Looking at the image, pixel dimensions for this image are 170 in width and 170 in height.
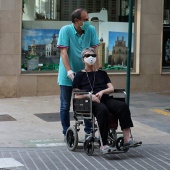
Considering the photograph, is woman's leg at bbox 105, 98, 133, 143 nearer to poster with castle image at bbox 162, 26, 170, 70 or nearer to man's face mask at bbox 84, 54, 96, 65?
man's face mask at bbox 84, 54, 96, 65

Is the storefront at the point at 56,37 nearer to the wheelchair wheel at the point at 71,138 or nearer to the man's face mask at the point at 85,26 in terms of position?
the man's face mask at the point at 85,26

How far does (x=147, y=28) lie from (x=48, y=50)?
106 inches

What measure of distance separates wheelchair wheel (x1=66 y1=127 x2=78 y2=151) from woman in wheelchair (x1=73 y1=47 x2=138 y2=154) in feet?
1.56

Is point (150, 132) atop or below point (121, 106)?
below

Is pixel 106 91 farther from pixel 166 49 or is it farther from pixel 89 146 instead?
pixel 166 49

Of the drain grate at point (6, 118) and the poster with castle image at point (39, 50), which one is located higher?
the poster with castle image at point (39, 50)

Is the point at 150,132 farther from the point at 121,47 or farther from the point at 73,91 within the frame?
the point at 121,47

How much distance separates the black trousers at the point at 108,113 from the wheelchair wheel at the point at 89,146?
0.68ft

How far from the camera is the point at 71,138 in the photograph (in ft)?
25.1

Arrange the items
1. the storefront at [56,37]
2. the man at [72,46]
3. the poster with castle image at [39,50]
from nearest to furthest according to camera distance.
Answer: the man at [72,46]
the storefront at [56,37]
the poster with castle image at [39,50]

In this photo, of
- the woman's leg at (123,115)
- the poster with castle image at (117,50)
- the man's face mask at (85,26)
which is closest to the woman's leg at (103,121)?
the woman's leg at (123,115)

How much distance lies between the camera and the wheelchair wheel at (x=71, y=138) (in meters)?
7.47

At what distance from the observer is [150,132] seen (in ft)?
29.7

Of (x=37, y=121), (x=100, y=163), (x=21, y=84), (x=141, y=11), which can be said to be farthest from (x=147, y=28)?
(x=100, y=163)
